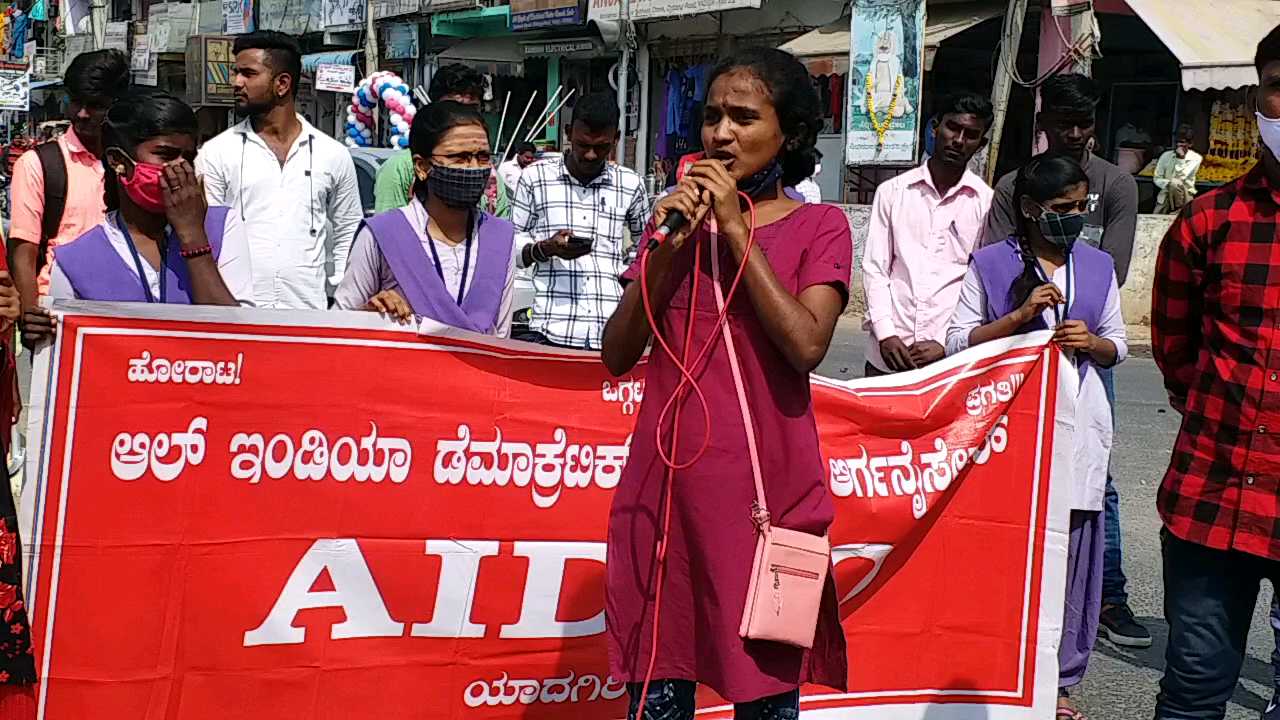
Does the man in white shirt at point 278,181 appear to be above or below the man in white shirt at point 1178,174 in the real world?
below

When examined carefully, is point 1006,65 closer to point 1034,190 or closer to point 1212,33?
point 1212,33

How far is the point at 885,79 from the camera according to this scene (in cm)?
1870

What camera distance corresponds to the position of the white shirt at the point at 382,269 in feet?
14.2

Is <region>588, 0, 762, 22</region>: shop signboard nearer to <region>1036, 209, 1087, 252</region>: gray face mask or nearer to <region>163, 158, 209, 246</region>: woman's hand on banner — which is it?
<region>1036, 209, 1087, 252</region>: gray face mask

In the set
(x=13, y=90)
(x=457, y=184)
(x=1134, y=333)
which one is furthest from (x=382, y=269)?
(x=13, y=90)

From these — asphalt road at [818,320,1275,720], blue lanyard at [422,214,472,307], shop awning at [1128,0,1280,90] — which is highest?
shop awning at [1128,0,1280,90]

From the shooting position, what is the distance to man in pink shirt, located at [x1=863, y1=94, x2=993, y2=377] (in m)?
5.50

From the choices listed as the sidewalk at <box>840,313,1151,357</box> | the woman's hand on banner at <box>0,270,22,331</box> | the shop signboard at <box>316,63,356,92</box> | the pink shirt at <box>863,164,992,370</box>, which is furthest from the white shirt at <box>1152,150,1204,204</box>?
the woman's hand on banner at <box>0,270,22,331</box>

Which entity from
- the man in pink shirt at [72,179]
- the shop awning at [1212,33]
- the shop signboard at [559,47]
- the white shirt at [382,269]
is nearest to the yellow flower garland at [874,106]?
the shop awning at [1212,33]

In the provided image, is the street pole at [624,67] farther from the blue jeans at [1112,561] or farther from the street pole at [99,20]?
the street pole at [99,20]

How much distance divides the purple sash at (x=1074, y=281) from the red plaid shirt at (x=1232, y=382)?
1003 millimetres

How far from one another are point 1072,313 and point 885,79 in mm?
14542

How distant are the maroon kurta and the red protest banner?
1.05 m

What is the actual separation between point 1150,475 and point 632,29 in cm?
1660
